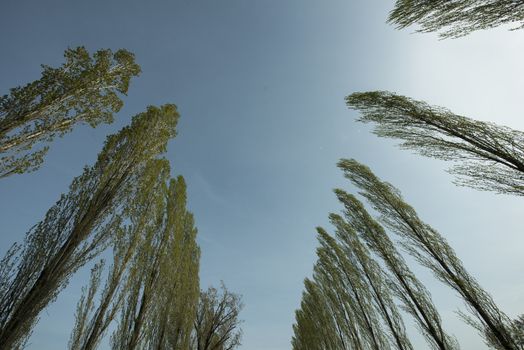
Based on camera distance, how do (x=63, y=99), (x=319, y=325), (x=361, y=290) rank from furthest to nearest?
(x=319, y=325)
(x=361, y=290)
(x=63, y=99)

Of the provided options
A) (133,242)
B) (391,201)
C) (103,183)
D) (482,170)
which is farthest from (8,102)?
(391,201)

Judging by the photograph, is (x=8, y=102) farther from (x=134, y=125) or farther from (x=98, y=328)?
(x=98, y=328)

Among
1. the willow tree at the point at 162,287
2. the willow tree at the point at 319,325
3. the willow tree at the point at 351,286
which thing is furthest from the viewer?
the willow tree at the point at 319,325

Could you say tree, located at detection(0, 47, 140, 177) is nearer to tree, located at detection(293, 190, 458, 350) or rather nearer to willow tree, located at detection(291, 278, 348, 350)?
tree, located at detection(293, 190, 458, 350)

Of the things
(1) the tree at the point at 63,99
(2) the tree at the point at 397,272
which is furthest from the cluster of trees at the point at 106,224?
(2) the tree at the point at 397,272

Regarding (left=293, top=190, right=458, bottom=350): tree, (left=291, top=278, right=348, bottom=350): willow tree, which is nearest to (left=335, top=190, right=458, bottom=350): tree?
(left=293, top=190, right=458, bottom=350): tree

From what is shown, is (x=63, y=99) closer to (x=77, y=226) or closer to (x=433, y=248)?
(x=77, y=226)

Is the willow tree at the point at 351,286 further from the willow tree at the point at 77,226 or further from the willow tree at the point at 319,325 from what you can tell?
the willow tree at the point at 77,226

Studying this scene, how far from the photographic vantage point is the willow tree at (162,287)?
7893mm

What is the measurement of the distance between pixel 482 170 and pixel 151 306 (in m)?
10.6

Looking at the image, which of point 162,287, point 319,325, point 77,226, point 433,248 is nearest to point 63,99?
point 77,226

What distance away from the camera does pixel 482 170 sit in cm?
488

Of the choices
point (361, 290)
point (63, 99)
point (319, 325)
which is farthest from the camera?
point (319, 325)

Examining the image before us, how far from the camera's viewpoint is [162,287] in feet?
29.2
